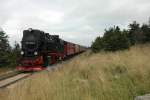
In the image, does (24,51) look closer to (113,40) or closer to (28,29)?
(28,29)

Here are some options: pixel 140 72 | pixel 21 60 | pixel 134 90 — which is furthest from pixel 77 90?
pixel 21 60

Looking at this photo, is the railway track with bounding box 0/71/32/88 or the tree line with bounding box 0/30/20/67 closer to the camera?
the railway track with bounding box 0/71/32/88

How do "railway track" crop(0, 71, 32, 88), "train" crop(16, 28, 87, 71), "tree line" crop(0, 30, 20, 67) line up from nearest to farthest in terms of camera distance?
"railway track" crop(0, 71, 32, 88) < "train" crop(16, 28, 87, 71) < "tree line" crop(0, 30, 20, 67)

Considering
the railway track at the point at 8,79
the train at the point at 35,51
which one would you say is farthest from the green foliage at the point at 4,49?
the railway track at the point at 8,79

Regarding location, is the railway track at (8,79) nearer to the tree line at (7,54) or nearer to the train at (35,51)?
the train at (35,51)

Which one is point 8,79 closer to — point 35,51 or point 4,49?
point 35,51

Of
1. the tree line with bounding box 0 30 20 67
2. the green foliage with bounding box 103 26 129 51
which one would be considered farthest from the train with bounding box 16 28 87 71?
the green foliage with bounding box 103 26 129 51

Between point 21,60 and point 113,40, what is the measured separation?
963 centimetres

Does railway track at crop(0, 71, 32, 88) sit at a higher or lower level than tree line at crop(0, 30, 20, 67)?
lower

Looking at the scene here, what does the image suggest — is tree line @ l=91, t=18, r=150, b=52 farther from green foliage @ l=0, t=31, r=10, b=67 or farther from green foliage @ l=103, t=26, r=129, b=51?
green foliage @ l=0, t=31, r=10, b=67

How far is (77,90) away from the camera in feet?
26.2

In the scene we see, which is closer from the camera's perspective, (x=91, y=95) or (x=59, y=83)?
(x=91, y=95)

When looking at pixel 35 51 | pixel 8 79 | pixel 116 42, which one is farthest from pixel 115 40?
pixel 8 79

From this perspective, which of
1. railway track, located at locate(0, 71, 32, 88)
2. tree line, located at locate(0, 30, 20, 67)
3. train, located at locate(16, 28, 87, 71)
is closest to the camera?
railway track, located at locate(0, 71, 32, 88)
